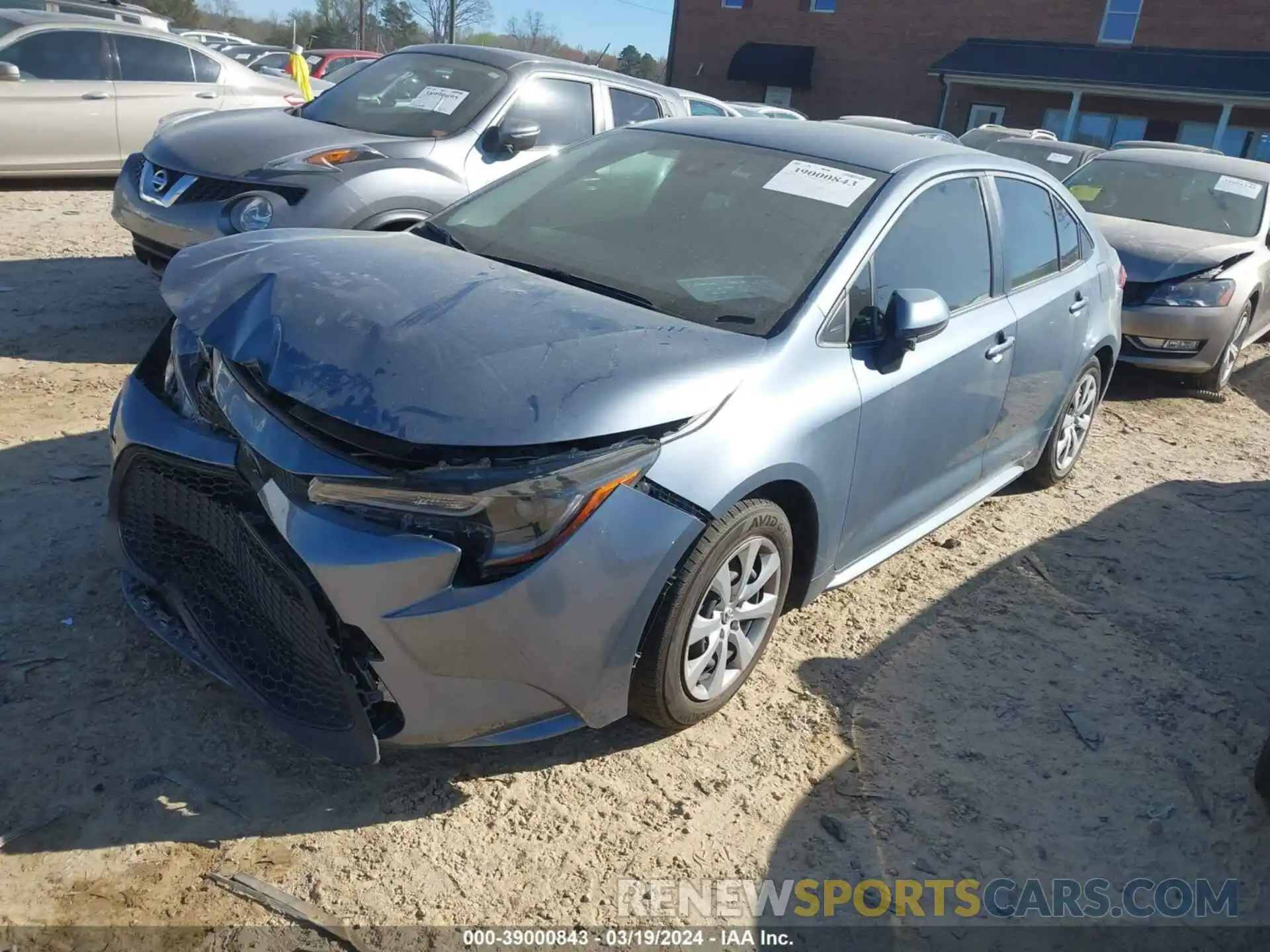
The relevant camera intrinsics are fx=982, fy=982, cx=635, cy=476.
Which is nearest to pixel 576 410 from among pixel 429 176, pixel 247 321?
pixel 247 321

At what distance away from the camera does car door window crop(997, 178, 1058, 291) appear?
404cm

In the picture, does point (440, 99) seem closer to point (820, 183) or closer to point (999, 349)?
point (820, 183)

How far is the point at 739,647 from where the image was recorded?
2.99 m

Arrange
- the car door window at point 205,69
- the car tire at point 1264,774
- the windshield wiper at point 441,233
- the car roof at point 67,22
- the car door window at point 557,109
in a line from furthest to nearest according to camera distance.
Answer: the car door window at point 205,69 < the car roof at point 67,22 < the car door window at point 557,109 < the windshield wiper at point 441,233 < the car tire at point 1264,774

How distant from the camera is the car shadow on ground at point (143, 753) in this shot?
246 centimetres

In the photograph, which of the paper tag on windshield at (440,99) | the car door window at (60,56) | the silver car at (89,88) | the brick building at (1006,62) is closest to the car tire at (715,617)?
the paper tag on windshield at (440,99)

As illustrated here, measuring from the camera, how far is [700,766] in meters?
2.89

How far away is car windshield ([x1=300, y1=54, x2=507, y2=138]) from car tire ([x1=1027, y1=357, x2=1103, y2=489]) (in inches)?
144

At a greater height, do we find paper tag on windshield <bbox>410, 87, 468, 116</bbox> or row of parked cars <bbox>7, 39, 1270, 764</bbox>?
paper tag on windshield <bbox>410, 87, 468, 116</bbox>

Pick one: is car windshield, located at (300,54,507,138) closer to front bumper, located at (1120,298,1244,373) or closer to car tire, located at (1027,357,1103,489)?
car tire, located at (1027,357,1103,489)

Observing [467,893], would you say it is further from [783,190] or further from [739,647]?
[783,190]

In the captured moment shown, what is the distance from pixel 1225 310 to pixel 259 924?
7.17 metres

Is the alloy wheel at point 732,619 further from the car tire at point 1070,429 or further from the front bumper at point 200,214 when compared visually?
the front bumper at point 200,214

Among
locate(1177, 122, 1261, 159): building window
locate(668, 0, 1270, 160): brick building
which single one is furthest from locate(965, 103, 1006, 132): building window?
locate(1177, 122, 1261, 159): building window
